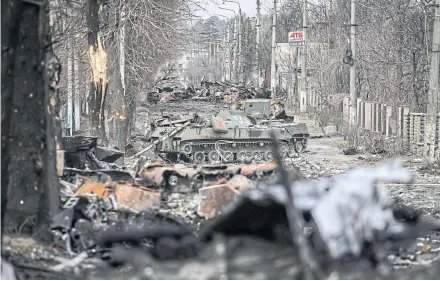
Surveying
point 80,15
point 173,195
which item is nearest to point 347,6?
point 80,15

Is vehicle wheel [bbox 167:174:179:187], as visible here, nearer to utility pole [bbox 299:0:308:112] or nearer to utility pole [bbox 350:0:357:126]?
utility pole [bbox 350:0:357:126]

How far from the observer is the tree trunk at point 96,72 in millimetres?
20156

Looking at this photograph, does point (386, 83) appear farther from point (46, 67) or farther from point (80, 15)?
point (46, 67)

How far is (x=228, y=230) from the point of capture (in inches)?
234

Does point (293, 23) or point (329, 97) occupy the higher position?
point (293, 23)

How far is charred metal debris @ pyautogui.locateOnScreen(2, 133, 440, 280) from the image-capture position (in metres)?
5.45

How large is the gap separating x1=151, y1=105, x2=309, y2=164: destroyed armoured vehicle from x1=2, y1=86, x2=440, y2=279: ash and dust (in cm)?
1172

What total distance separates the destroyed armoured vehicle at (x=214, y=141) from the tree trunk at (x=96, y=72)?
2766 mm

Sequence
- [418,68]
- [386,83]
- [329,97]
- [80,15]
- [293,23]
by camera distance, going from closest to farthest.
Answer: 1. [80,15]
2. [418,68]
3. [386,83]
4. [329,97]
5. [293,23]

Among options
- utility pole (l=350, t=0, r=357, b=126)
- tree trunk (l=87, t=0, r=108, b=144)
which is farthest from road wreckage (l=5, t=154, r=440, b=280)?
utility pole (l=350, t=0, r=357, b=126)

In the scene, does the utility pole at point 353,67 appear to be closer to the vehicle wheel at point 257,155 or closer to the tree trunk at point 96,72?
the vehicle wheel at point 257,155

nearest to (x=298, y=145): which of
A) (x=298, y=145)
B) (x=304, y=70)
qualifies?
(x=298, y=145)

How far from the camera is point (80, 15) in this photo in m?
22.3

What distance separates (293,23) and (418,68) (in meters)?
33.5
